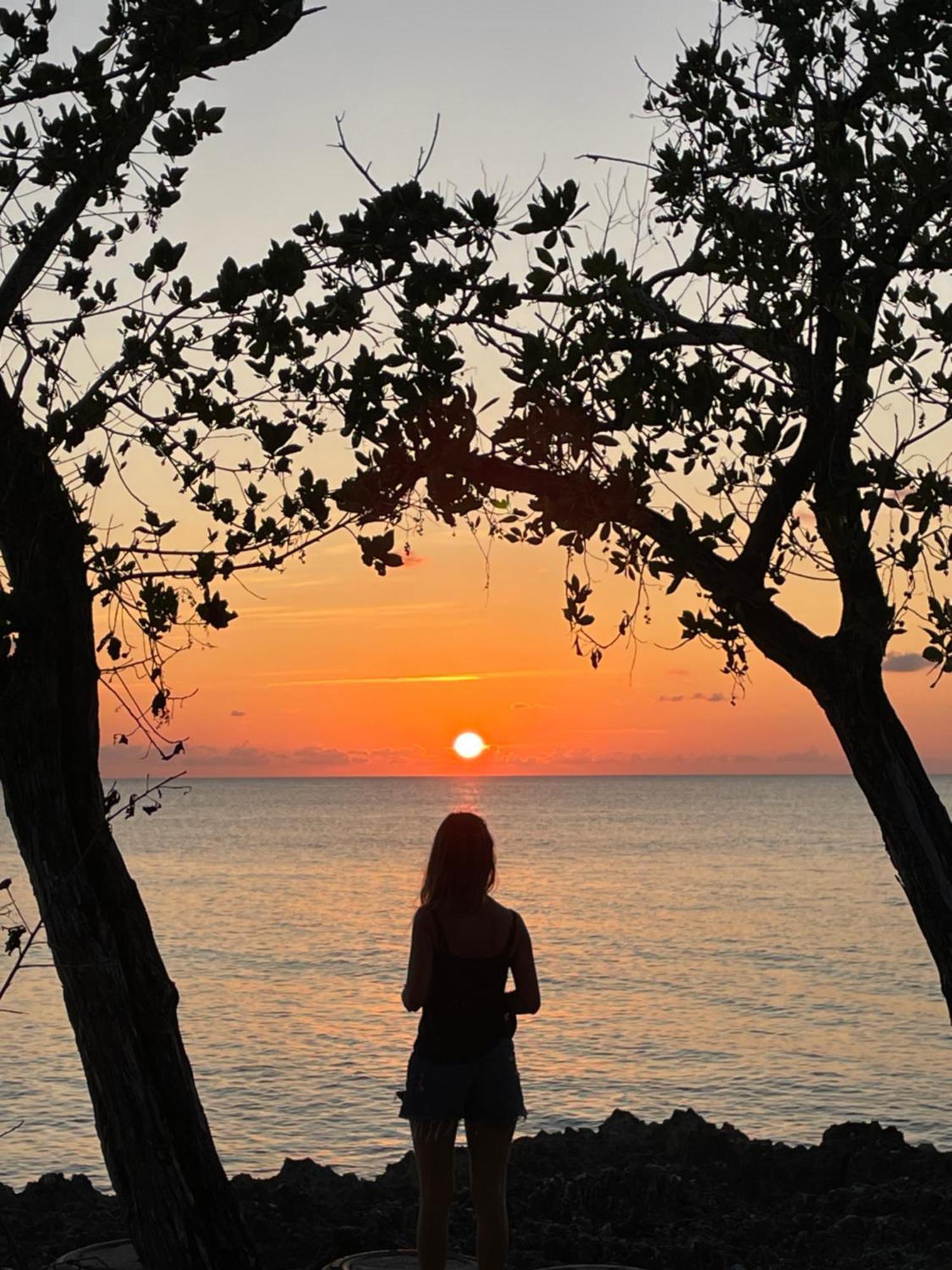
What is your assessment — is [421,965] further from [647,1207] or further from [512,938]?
[647,1207]

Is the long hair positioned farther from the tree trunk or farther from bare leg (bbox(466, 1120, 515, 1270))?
the tree trunk

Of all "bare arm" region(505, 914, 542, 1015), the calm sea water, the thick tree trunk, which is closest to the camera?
"bare arm" region(505, 914, 542, 1015)

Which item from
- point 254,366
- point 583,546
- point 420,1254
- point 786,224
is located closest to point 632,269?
point 786,224

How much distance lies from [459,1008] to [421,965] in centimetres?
27

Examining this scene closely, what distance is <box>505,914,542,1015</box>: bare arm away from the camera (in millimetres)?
7152

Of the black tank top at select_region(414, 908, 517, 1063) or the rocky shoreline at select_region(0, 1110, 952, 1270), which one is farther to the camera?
the rocky shoreline at select_region(0, 1110, 952, 1270)

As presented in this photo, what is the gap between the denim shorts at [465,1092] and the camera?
6.91 meters

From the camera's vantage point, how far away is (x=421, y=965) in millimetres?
6980

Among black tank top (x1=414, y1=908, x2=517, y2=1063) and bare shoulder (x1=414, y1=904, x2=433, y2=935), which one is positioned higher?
Answer: bare shoulder (x1=414, y1=904, x2=433, y2=935)

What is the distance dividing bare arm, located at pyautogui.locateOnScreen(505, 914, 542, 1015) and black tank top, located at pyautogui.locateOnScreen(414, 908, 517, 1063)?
0.12m

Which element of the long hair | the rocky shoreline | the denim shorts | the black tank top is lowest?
the rocky shoreline

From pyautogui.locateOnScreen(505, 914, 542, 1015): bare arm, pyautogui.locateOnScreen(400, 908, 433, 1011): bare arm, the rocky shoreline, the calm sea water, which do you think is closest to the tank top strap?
pyautogui.locateOnScreen(505, 914, 542, 1015): bare arm

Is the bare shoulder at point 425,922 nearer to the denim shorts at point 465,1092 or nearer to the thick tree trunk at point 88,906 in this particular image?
the denim shorts at point 465,1092

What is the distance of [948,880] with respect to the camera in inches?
327
